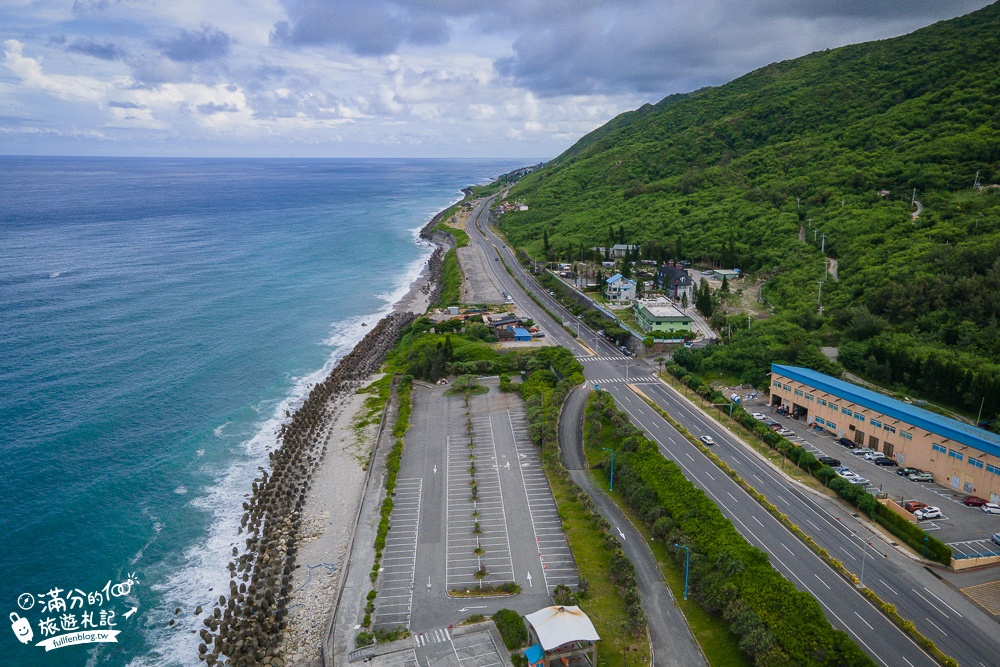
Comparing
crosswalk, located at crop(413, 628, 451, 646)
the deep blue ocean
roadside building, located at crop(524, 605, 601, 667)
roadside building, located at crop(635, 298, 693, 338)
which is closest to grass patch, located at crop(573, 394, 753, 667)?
roadside building, located at crop(524, 605, 601, 667)

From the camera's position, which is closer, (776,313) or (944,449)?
(944,449)

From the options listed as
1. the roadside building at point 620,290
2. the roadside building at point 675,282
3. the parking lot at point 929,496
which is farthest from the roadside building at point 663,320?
the parking lot at point 929,496

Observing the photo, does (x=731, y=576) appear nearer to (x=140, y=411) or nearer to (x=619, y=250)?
(x=140, y=411)

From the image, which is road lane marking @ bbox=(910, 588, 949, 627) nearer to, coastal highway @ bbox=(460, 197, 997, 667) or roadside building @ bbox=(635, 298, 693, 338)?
coastal highway @ bbox=(460, 197, 997, 667)

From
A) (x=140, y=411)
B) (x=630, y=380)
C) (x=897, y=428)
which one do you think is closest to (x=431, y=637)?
(x=897, y=428)

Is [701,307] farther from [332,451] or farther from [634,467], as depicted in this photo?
[332,451]

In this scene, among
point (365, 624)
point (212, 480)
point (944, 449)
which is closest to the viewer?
point (365, 624)

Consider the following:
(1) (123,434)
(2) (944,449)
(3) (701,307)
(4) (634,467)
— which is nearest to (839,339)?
(3) (701,307)
